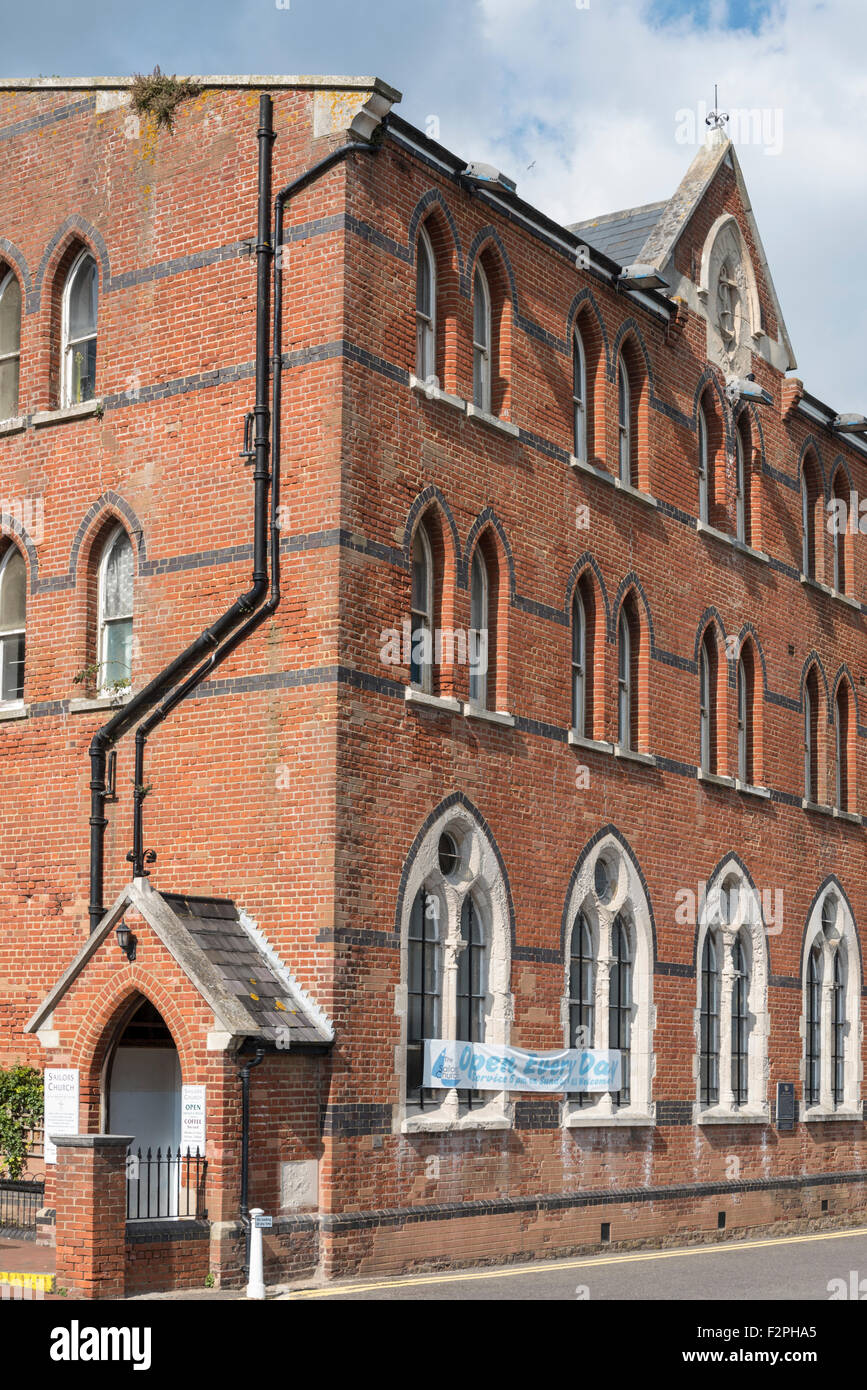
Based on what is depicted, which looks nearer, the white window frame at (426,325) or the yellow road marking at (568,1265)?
the yellow road marking at (568,1265)

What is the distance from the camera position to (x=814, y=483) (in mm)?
29625

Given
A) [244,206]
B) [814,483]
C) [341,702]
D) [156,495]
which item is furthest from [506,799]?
[814,483]

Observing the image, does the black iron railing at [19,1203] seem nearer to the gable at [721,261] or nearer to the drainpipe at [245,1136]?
the drainpipe at [245,1136]

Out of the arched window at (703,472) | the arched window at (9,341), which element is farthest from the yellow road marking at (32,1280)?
the arched window at (703,472)

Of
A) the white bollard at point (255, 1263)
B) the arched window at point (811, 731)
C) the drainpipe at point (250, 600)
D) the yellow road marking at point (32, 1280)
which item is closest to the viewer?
the yellow road marking at point (32, 1280)

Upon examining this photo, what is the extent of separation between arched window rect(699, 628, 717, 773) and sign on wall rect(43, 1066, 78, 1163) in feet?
36.9

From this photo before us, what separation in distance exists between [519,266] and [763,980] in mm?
10535

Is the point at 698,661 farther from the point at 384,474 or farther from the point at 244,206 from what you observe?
the point at 244,206

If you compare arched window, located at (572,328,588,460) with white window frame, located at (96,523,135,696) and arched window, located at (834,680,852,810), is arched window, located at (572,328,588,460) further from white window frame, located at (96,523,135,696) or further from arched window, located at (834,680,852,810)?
arched window, located at (834,680,852,810)

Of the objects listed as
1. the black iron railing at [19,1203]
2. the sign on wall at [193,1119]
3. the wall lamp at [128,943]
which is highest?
the wall lamp at [128,943]

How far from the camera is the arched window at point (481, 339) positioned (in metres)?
21.3

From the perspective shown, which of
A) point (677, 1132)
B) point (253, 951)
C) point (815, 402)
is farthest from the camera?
point (815, 402)

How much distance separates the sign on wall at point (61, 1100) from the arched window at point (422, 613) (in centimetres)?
535

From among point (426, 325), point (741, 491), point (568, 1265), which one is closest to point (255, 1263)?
point (568, 1265)
